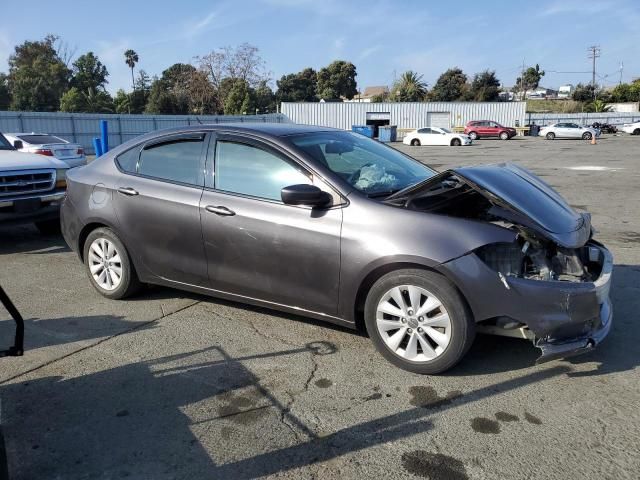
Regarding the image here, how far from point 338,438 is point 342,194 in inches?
64.4

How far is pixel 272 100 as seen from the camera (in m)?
79.9

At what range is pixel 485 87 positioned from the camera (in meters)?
80.2

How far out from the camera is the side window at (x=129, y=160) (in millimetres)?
4871

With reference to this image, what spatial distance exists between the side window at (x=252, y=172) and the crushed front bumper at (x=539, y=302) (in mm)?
1338

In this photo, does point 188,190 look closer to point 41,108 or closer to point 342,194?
point 342,194

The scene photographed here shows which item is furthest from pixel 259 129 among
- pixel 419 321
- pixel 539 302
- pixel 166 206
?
pixel 539 302

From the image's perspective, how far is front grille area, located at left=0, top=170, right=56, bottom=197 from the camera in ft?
22.7

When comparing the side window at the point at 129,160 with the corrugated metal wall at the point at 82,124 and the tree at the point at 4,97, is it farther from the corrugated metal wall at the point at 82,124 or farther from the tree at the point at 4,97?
the tree at the point at 4,97

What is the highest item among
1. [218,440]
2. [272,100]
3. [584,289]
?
[272,100]

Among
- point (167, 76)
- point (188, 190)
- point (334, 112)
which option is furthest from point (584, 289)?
point (167, 76)

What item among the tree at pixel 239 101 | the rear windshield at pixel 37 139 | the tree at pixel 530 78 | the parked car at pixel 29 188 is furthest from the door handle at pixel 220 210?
the tree at pixel 530 78

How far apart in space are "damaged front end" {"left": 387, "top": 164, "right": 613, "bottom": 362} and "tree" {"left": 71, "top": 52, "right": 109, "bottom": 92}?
260 ft

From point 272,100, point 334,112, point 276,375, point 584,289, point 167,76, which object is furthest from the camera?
point 167,76

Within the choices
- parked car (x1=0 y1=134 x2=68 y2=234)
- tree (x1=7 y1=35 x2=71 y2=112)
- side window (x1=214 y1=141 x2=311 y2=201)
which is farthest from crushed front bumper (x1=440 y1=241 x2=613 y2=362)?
tree (x1=7 y1=35 x2=71 y2=112)
